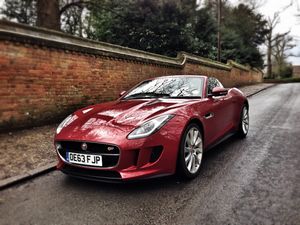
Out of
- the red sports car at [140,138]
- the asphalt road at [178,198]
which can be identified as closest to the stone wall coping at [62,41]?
the red sports car at [140,138]

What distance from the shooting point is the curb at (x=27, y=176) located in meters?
3.81

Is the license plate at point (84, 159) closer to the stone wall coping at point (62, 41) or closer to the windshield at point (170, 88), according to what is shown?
the windshield at point (170, 88)

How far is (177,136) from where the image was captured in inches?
139

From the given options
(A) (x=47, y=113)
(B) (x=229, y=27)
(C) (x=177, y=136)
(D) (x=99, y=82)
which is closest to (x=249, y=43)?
(B) (x=229, y=27)

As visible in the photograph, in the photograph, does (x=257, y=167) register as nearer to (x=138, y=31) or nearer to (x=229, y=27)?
(x=138, y=31)

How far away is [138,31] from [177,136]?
14.5 m

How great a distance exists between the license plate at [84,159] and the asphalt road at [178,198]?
0.36 metres

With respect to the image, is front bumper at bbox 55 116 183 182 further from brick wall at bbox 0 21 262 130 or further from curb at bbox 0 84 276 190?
brick wall at bbox 0 21 262 130

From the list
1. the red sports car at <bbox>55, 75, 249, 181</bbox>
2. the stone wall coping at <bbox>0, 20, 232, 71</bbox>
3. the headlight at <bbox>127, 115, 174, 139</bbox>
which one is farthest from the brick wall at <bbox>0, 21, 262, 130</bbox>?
the headlight at <bbox>127, 115, 174, 139</bbox>

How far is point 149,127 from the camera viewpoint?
11.2 ft

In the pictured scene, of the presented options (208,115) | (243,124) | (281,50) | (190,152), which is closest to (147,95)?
(208,115)

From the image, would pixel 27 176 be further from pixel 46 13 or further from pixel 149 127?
pixel 46 13

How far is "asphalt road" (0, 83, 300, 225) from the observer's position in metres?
2.84

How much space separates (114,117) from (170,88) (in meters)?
1.42
